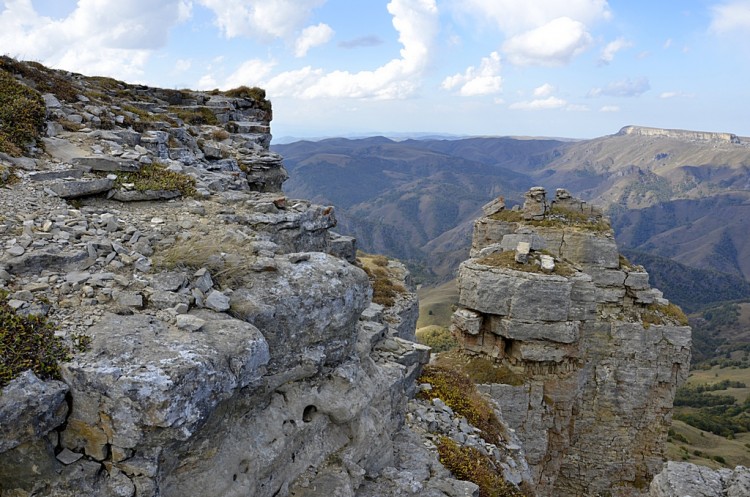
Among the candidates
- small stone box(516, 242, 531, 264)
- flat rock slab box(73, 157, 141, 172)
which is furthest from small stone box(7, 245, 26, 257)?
small stone box(516, 242, 531, 264)

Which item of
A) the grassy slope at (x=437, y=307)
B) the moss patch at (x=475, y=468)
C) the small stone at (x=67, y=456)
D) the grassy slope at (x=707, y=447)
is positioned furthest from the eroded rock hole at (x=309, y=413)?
the grassy slope at (x=437, y=307)

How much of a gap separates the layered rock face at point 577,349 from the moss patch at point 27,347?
Result: 70.4 feet

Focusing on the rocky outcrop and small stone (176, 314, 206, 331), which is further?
the rocky outcrop

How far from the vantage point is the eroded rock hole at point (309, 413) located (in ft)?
31.1

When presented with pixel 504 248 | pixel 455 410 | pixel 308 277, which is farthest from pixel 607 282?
pixel 308 277

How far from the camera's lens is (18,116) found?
13.8 metres

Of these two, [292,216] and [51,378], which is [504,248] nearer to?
[292,216]

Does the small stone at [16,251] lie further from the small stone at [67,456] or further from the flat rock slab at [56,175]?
the flat rock slab at [56,175]

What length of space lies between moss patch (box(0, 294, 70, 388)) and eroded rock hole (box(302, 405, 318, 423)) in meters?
4.58

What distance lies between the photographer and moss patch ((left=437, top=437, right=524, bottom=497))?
1237cm

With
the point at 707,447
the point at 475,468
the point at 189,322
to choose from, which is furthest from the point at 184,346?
the point at 707,447

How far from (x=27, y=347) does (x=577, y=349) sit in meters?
25.7

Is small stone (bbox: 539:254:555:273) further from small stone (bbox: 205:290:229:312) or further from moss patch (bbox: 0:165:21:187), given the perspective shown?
moss patch (bbox: 0:165:21:187)

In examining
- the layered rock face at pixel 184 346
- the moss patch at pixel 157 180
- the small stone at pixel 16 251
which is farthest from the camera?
the moss patch at pixel 157 180
